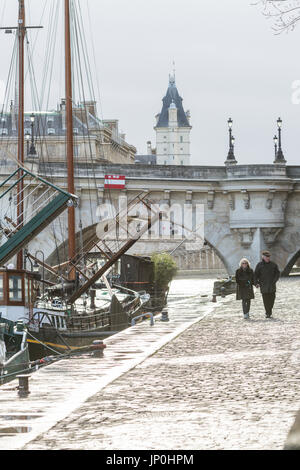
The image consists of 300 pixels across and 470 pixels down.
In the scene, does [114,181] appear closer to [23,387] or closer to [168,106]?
[23,387]

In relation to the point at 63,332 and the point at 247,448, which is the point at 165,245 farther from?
the point at 247,448

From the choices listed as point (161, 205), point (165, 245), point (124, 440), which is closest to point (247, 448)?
point (124, 440)

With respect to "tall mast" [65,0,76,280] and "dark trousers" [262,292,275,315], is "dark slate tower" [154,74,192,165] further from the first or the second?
"dark trousers" [262,292,275,315]

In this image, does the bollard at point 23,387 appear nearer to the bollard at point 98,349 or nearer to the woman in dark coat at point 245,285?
the bollard at point 98,349

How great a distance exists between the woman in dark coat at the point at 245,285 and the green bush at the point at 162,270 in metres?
28.8

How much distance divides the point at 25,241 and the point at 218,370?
12751 millimetres

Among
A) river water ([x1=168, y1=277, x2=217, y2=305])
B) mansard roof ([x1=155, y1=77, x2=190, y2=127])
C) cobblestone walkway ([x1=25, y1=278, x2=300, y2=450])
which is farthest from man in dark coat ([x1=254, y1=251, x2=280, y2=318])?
mansard roof ([x1=155, y1=77, x2=190, y2=127])

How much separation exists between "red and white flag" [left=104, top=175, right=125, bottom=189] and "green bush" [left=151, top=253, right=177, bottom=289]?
4.67 m

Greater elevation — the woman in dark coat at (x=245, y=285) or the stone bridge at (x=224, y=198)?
the stone bridge at (x=224, y=198)

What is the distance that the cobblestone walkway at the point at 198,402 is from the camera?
8.77m

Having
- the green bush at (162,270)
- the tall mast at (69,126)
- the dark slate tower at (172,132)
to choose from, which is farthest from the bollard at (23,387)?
the dark slate tower at (172,132)

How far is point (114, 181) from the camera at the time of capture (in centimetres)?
5128

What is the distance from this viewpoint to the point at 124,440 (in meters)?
8.78

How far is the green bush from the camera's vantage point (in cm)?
5350
